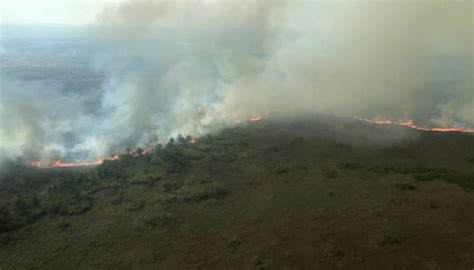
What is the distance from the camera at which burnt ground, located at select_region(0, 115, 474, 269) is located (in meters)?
31.6

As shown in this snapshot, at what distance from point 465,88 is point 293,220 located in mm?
84645

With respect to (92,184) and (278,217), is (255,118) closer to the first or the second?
(92,184)

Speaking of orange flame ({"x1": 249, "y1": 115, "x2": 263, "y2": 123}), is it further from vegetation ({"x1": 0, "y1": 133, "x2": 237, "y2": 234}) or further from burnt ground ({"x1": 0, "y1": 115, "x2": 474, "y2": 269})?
vegetation ({"x1": 0, "y1": 133, "x2": 237, "y2": 234})

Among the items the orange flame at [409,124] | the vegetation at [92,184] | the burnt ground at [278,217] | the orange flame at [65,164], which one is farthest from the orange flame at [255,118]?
the orange flame at [65,164]

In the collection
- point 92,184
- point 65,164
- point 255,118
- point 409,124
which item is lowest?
point 92,184

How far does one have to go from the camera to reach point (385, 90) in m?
91.7

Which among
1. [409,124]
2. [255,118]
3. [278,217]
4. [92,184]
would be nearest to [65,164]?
[92,184]

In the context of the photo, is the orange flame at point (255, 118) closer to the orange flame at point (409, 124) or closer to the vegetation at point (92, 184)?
the orange flame at point (409, 124)

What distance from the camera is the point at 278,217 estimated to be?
37.6 m

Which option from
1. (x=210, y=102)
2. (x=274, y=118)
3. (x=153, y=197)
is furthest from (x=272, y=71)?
(x=153, y=197)

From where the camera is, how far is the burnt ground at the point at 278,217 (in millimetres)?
31578

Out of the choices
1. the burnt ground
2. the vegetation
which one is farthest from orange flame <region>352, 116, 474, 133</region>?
the vegetation

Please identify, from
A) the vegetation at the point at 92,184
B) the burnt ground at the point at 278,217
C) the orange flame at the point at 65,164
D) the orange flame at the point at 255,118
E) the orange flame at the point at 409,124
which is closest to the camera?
the burnt ground at the point at 278,217

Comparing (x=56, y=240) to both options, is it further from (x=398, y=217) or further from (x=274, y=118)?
(x=274, y=118)
